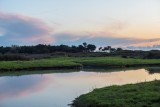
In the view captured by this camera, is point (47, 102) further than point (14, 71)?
No

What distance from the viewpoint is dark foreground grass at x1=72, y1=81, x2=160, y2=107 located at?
2106 cm

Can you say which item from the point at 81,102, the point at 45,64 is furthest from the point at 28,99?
the point at 45,64

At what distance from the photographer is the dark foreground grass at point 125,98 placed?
69.1ft

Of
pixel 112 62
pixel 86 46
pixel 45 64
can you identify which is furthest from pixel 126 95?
pixel 86 46

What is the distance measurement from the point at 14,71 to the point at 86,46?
87.1 meters

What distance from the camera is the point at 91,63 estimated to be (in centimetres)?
7412

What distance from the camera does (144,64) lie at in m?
73.2

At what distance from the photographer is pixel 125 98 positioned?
74.0 ft

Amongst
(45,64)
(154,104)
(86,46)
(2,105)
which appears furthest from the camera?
(86,46)

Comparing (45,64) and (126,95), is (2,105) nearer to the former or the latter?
(126,95)

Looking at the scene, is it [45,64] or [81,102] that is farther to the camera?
[45,64]

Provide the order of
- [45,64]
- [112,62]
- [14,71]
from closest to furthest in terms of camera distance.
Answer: [14,71] → [45,64] → [112,62]

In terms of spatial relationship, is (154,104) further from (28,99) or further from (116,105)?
(28,99)

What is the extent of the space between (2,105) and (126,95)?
937 cm
